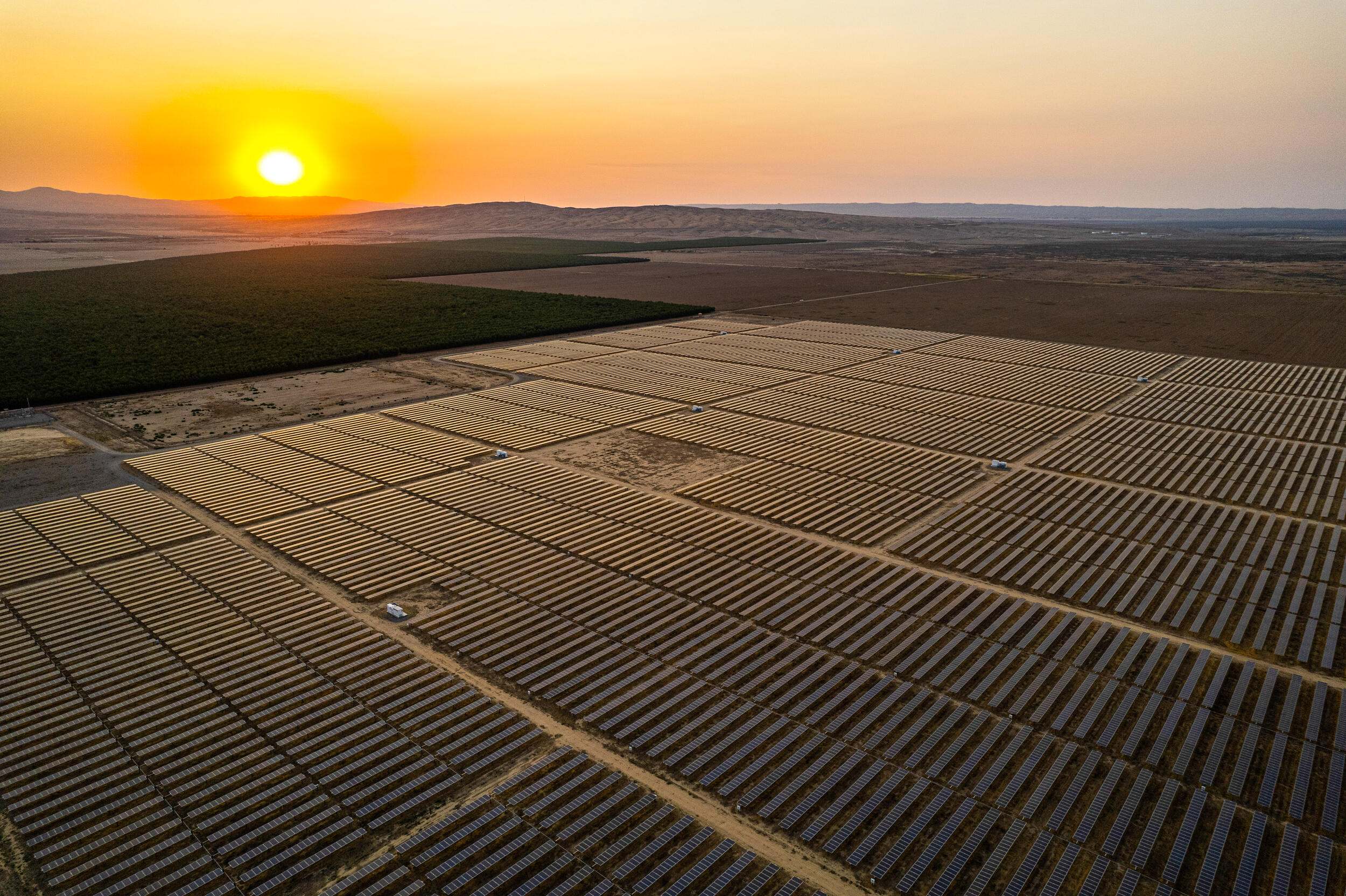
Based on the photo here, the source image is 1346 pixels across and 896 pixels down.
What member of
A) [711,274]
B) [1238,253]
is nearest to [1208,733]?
[711,274]

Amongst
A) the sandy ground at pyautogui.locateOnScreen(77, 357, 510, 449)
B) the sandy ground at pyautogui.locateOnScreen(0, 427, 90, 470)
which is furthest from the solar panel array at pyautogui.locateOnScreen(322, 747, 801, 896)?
the sandy ground at pyautogui.locateOnScreen(0, 427, 90, 470)

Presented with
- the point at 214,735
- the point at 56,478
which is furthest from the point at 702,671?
the point at 56,478

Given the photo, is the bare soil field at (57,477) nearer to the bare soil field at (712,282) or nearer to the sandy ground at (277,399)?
the sandy ground at (277,399)

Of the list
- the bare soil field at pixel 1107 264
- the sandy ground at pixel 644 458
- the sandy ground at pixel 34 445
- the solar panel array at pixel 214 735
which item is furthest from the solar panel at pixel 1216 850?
the bare soil field at pixel 1107 264

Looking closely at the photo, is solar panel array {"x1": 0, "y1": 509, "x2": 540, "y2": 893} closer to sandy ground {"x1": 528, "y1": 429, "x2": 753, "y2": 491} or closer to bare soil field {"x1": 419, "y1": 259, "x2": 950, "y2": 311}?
sandy ground {"x1": 528, "y1": 429, "x2": 753, "y2": 491}

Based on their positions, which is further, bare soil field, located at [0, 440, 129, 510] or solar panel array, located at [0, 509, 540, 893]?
bare soil field, located at [0, 440, 129, 510]

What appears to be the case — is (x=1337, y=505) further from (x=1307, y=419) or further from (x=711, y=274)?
(x=711, y=274)
